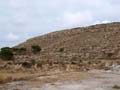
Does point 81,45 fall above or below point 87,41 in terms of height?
below

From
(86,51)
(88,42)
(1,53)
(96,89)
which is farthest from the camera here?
(88,42)

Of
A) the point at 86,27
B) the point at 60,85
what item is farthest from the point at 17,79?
the point at 86,27

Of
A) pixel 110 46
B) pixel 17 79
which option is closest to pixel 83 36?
pixel 110 46

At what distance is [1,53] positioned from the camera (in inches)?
2606

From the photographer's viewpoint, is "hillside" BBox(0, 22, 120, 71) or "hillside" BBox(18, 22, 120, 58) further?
"hillside" BBox(18, 22, 120, 58)

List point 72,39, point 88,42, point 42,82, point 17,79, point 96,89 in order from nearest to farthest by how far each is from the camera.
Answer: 1. point 96,89
2. point 42,82
3. point 17,79
4. point 88,42
5. point 72,39

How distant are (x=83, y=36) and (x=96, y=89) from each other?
62.2 meters

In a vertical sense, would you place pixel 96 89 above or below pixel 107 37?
below

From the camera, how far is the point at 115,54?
67.1m

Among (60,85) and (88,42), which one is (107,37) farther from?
(60,85)

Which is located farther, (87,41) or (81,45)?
(87,41)

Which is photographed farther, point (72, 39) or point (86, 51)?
point (72, 39)

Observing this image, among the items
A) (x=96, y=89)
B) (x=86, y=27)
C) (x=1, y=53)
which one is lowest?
(x=96, y=89)

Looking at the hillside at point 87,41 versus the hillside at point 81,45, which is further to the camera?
the hillside at point 87,41
